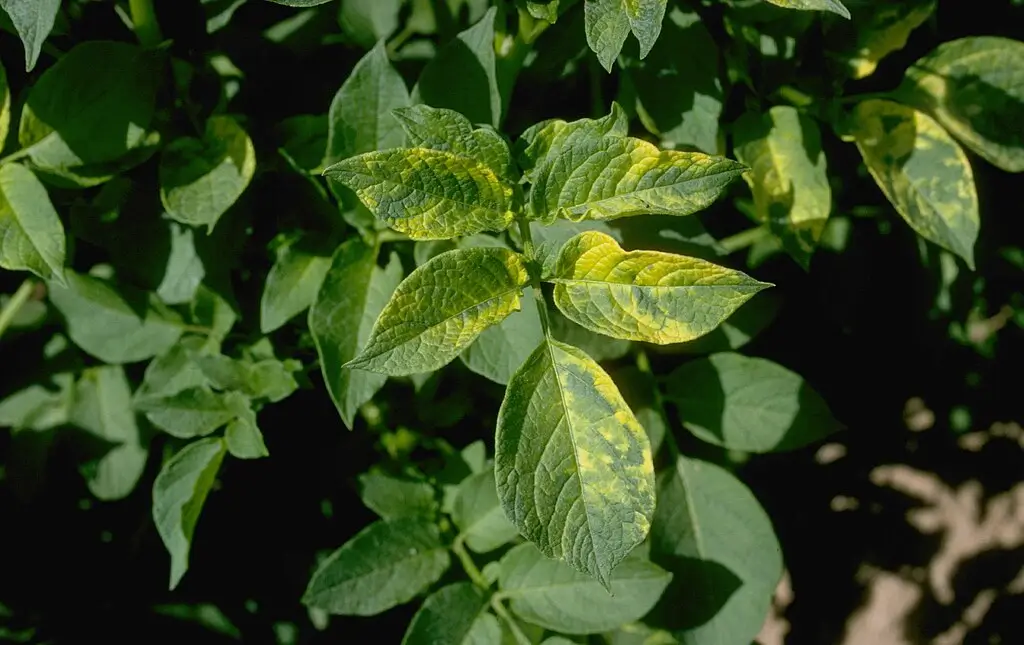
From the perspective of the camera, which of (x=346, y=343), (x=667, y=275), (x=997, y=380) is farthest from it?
(x=997, y=380)

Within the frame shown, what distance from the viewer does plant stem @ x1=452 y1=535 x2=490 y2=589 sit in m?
1.17

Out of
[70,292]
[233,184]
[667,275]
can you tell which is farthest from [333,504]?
[667,275]

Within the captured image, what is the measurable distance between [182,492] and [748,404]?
0.69 meters

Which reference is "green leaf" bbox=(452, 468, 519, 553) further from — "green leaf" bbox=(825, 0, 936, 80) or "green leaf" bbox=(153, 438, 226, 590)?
"green leaf" bbox=(825, 0, 936, 80)

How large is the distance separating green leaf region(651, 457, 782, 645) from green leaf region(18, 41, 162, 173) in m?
0.76

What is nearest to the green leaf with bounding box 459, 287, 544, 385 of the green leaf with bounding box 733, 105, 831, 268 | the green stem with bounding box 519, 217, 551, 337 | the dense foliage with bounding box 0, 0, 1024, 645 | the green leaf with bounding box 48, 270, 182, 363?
the dense foliage with bounding box 0, 0, 1024, 645

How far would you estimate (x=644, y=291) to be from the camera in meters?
0.77

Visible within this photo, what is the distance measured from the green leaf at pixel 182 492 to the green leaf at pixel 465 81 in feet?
1.53

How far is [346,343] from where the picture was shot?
3.16ft

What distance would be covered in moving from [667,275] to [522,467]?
197 mm

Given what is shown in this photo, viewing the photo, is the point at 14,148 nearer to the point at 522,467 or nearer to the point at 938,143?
the point at 522,467

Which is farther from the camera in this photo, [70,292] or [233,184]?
[70,292]

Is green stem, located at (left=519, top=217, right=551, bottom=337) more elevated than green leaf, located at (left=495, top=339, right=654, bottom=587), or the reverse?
green stem, located at (left=519, top=217, right=551, bottom=337)

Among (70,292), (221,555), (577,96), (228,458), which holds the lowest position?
(221,555)
